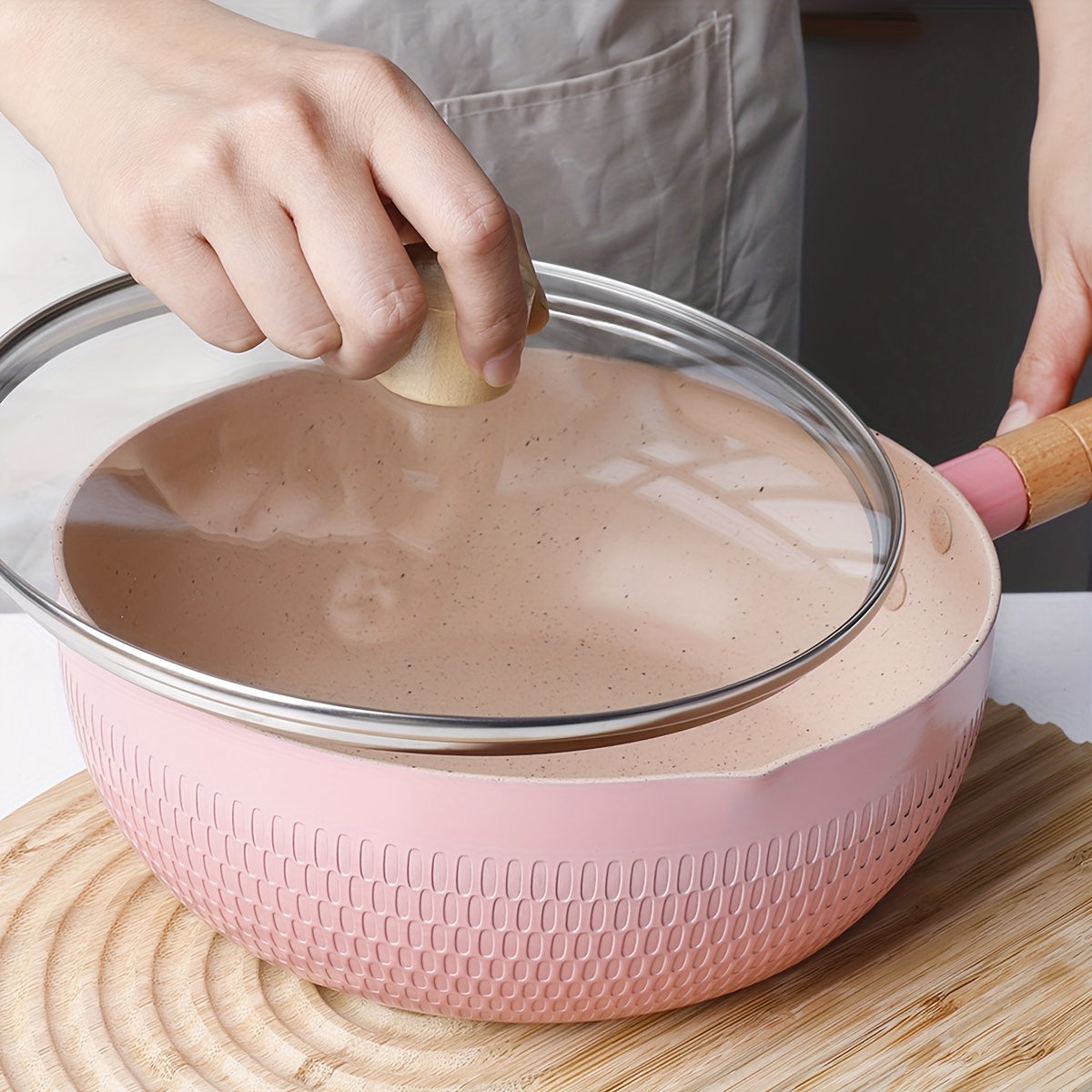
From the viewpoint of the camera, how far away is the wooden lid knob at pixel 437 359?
1.58 ft

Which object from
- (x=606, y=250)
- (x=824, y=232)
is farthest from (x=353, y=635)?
(x=824, y=232)

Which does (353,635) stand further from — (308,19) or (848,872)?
(308,19)

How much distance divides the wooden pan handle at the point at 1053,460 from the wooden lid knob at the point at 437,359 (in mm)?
255

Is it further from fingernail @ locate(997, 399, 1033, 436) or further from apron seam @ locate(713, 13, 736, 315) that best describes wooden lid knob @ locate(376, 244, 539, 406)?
apron seam @ locate(713, 13, 736, 315)

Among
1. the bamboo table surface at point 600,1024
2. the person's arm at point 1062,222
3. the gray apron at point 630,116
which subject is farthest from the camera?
the gray apron at point 630,116

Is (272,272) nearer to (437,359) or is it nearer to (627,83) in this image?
(437,359)

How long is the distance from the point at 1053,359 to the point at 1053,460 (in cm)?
14

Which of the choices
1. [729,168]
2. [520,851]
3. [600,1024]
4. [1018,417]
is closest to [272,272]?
[520,851]

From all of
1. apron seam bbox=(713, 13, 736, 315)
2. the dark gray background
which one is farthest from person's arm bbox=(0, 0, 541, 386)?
the dark gray background

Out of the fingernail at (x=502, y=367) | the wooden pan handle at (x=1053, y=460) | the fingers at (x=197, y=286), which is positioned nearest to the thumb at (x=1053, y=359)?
Result: the wooden pan handle at (x=1053, y=460)

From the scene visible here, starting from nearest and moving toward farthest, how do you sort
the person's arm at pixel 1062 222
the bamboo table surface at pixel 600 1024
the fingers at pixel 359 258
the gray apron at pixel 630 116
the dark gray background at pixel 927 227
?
the fingers at pixel 359 258 < the bamboo table surface at pixel 600 1024 < the person's arm at pixel 1062 222 < the gray apron at pixel 630 116 < the dark gray background at pixel 927 227

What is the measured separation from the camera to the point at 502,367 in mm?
494

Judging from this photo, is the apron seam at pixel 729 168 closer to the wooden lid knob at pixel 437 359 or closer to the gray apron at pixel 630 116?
the gray apron at pixel 630 116

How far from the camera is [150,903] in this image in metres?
0.62
